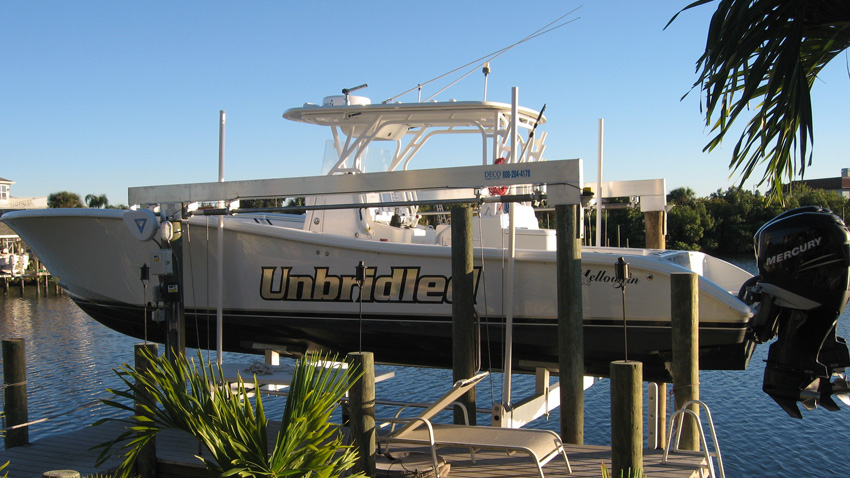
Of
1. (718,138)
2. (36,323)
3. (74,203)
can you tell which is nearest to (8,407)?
(718,138)

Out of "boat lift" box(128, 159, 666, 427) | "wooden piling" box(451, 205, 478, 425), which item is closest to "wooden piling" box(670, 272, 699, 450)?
"boat lift" box(128, 159, 666, 427)

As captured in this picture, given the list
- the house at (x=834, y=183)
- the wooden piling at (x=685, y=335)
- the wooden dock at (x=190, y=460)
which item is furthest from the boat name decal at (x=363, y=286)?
the house at (x=834, y=183)

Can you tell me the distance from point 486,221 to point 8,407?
18.3 ft

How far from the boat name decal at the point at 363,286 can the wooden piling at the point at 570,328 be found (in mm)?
2203

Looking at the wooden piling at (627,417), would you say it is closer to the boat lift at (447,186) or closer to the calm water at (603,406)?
the boat lift at (447,186)

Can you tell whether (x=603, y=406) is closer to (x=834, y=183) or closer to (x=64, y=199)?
(x=64, y=199)

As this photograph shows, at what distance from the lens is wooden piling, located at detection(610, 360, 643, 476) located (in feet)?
15.6

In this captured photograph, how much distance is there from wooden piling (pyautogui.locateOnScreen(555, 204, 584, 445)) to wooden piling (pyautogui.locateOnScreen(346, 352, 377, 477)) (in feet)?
6.61

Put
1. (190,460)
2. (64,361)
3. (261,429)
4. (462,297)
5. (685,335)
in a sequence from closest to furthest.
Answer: (261,429)
(190,460)
(685,335)
(462,297)
(64,361)

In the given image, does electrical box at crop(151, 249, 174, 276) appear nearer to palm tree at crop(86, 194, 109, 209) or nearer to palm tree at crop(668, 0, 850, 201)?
palm tree at crop(668, 0, 850, 201)

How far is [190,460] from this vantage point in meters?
6.48

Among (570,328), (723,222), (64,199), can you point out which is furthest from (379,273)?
(64,199)

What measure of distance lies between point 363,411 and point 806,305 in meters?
3.48

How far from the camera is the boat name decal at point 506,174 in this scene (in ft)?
22.4
